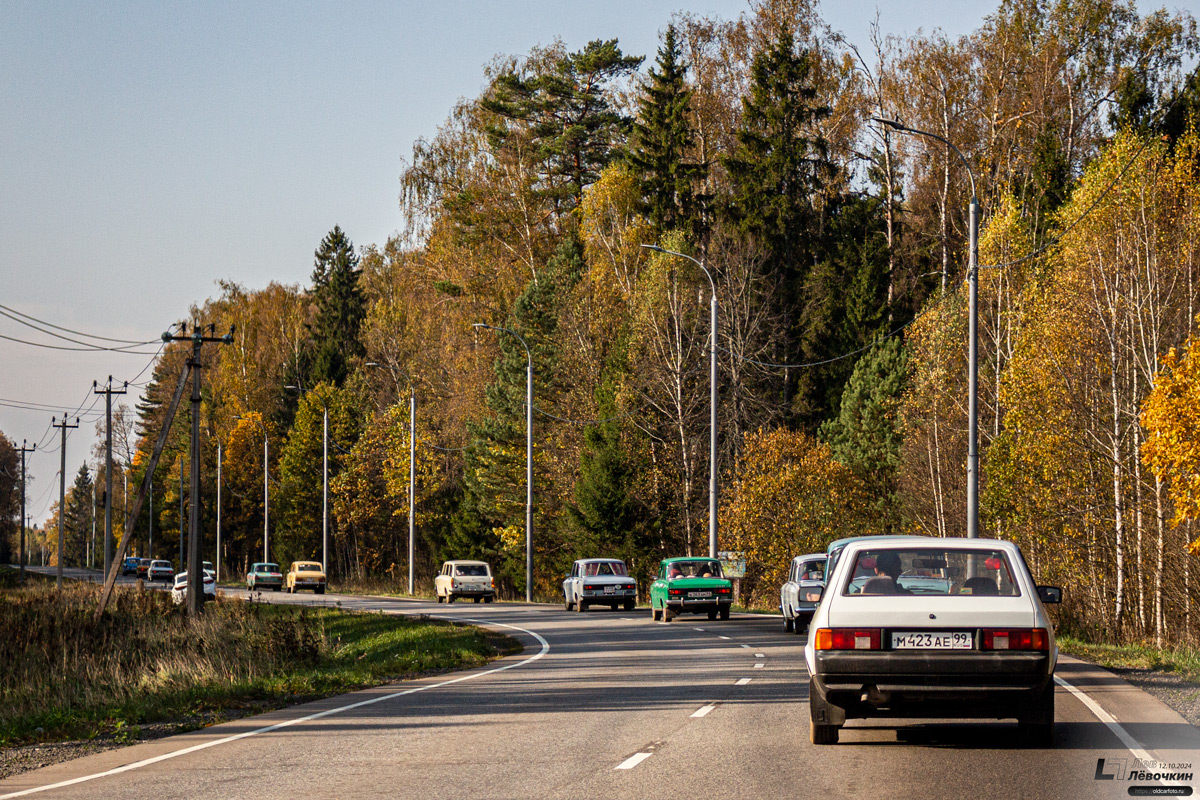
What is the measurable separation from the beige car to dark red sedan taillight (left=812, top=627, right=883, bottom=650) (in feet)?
208


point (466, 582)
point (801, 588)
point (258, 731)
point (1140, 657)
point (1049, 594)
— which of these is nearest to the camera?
point (1049, 594)

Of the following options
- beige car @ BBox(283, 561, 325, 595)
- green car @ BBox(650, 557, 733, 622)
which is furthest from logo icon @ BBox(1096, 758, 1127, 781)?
beige car @ BBox(283, 561, 325, 595)

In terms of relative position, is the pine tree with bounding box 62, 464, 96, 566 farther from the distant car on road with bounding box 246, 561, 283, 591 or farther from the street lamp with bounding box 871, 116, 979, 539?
the street lamp with bounding box 871, 116, 979, 539

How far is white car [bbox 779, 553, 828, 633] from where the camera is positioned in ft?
90.4

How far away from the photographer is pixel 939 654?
11031 mm

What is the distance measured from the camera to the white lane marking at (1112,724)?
11133mm

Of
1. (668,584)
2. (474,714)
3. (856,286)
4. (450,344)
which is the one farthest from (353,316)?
(474,714)

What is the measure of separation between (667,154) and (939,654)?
181ft

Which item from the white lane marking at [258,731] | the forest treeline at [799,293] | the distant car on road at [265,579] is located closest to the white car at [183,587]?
the distant car on road at [265,579]

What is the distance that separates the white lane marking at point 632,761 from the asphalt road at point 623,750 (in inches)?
1.0

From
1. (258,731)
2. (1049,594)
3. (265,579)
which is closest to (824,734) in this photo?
(1049,594)

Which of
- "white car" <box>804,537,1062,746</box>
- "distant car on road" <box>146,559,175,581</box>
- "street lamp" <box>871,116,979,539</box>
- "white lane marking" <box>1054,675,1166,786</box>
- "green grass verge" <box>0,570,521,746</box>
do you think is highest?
"street lamp" <box>871,116,979,539</box>

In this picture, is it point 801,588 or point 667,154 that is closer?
point 801,588

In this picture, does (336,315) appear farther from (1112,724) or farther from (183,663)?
(1112,724)
